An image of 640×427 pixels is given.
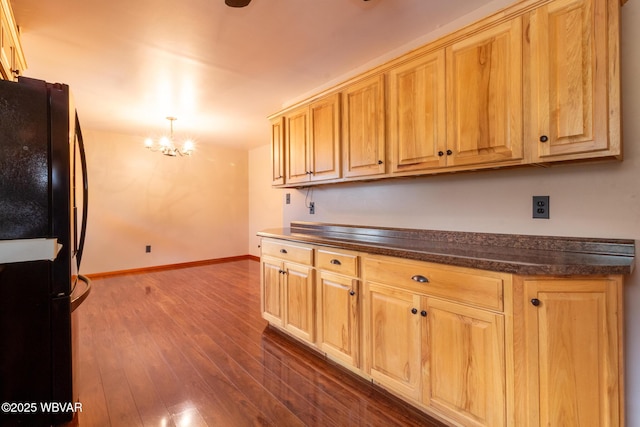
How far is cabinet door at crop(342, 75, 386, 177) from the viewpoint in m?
2.15

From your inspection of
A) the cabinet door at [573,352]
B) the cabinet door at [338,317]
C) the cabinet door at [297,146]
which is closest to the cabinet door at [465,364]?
the cabinet door at [573,352]

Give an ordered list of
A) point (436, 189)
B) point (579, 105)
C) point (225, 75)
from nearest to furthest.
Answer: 1. point (579, 105)
2. point (436, 189)
3. point (225, 75)

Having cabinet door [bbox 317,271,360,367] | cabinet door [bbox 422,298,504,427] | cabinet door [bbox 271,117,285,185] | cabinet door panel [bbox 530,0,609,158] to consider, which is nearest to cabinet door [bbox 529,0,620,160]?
cabinet door panel [bbox 530,0,609,158]

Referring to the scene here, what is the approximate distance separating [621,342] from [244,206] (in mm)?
5930

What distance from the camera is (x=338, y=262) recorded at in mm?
2061

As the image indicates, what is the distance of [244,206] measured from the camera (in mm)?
6395

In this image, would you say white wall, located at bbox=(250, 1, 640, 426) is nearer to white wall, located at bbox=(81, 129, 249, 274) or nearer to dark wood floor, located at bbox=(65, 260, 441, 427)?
dark wood floor, located at bbox=(65, 260, 441, 427)

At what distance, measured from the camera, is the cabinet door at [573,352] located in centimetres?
119

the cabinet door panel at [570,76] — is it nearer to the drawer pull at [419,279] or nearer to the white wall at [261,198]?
the drawer pull at [419,279]

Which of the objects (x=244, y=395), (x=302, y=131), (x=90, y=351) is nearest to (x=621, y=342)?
(x=244, y=395)

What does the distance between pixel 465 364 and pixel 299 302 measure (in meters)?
1.28

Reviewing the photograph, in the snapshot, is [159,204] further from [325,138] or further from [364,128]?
[364,128]

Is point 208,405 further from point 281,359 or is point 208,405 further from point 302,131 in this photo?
point 302,131

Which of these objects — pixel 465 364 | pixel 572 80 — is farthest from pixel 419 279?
pixel 572 80
